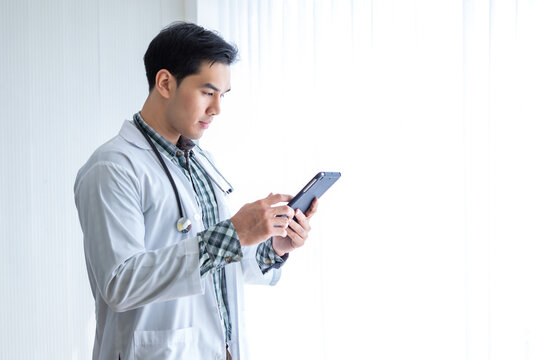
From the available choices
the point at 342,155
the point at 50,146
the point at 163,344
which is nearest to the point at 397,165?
the point at 342,155

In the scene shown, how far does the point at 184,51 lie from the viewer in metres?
1.46

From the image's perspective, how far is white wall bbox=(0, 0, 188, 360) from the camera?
2.29 metres

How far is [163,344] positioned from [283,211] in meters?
0.41

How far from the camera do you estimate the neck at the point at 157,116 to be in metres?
1.49

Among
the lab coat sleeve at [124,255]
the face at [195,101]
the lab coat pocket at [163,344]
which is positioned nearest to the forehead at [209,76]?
the face at [195,101]

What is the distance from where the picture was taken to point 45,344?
2396 mm

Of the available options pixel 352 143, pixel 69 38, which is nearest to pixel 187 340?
pixel 352 143

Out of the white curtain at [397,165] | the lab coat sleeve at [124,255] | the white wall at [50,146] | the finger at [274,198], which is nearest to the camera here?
the lab coat sleeve at [124,255]

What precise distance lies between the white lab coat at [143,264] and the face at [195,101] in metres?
0.10

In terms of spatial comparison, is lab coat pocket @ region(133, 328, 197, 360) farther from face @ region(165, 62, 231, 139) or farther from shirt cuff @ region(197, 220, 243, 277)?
face @ region(165, 62, 231, 139)

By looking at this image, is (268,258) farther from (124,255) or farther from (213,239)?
(124,255)

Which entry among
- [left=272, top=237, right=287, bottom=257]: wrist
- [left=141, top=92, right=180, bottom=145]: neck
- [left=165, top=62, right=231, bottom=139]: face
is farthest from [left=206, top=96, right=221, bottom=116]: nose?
[left=272, top=237, right=287, bottom=257]: wrist

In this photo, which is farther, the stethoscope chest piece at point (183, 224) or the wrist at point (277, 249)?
the wrist at point (277, 249)

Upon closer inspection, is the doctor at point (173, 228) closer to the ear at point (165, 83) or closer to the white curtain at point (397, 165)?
the ear at point (165, 83)
